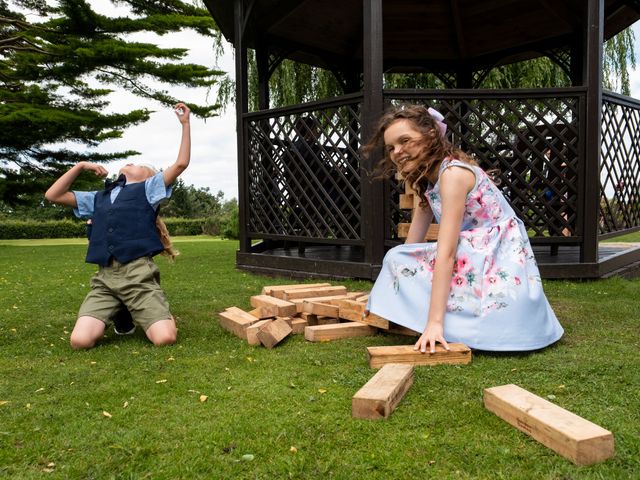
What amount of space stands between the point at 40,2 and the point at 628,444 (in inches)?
886

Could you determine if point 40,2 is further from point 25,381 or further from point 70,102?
point 25,381

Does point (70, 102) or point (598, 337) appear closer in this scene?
point (598, 337)

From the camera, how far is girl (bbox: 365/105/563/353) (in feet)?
10.3

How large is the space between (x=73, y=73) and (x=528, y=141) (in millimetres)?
17143

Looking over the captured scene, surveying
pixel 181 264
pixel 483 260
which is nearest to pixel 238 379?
pixel 483 260

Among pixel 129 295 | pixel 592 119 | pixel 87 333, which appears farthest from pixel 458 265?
pixel 592 119

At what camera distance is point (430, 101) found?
610cm

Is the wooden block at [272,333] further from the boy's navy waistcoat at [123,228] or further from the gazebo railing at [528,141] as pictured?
the gazebo railing at [528,141]

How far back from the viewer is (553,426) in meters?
1.92

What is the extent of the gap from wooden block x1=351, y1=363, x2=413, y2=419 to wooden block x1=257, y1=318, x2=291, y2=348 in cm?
104

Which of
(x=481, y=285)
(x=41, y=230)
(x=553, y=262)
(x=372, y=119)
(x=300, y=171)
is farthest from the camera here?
(x=41, y=230)

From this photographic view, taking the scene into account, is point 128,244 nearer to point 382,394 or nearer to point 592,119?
point 382,394

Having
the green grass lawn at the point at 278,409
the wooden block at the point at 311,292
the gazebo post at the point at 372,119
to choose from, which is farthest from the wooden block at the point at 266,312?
the gazebo post at the point at 372,119

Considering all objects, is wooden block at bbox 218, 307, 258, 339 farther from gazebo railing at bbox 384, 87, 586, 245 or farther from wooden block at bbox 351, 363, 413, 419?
gazebo railing at bbox 384, 87, 586, 245
